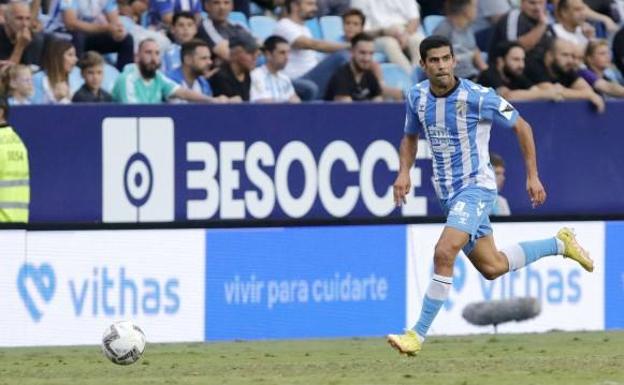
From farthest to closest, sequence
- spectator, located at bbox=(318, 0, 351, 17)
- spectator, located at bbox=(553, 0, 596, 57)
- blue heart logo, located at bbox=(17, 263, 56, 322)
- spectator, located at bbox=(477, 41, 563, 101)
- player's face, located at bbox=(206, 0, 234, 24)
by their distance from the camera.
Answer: spectator, located at bbox=(553, 0, 596, 57), spectator, located at bbox=(318, 0, 351, 17), spectator, located at bbox=(477, 41, 563, 101), player's face, located at bbox=(206, 0, 234, 24), blue heart logo, located at bbox=(17, 263, 56, 322)

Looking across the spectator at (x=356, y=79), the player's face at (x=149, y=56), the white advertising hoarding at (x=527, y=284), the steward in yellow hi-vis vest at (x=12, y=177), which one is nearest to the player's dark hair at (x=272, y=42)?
the spectator at (x=356, y=79)

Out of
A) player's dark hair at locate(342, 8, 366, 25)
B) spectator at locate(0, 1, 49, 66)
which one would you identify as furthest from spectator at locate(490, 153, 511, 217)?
spectator at locate(0, 1, 49, 66)

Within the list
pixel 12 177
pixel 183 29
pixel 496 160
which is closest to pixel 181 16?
pixel 183 29

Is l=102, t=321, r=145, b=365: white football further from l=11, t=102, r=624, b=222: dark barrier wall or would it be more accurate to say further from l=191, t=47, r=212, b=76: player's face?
l=191, t=47, r=212, b=76: player's face

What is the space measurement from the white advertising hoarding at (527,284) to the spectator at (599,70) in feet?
7.51

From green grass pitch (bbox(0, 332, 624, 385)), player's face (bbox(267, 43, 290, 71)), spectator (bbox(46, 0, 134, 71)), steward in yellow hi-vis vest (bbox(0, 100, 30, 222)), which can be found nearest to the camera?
green grass pitch (bbox(0, 332, 624, 385))

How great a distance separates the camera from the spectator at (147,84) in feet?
46.6

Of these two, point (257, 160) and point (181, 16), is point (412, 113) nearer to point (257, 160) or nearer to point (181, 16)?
point (257, 160)

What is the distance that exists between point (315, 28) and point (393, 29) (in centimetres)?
81

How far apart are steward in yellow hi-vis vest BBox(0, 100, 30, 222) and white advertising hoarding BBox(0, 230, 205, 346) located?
566mm

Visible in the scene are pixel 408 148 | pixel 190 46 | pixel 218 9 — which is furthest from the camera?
pixel 218 9

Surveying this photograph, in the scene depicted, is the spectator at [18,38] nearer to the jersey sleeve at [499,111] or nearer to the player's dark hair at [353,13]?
the player's dark hair at [353,13]

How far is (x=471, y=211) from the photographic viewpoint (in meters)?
9.71

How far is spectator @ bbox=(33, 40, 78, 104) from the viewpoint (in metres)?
14.0
